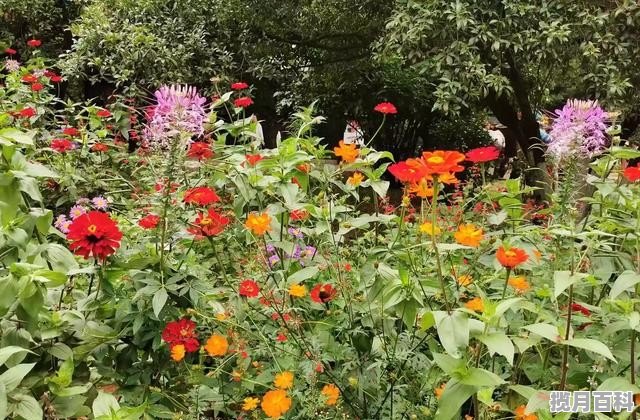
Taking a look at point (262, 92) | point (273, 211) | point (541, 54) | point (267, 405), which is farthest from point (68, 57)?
point (267, 405)

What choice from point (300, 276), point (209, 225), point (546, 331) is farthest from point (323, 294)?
point (546, 331)

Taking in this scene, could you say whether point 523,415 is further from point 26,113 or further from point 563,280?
point 26,113

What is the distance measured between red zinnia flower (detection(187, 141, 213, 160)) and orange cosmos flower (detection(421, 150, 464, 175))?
2.40ft

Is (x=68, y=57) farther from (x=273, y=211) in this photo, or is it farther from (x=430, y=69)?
(x=273, y=211)

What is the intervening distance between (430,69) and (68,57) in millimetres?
2958

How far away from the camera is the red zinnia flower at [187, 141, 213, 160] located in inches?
67.1

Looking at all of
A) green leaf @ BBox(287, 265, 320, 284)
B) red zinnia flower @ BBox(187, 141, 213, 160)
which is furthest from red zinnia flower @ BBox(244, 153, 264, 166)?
green leaf @ BBox(287, 265, 320, 284)

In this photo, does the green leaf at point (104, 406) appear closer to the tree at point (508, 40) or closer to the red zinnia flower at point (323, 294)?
the red zinnia flower at point (323, 294)

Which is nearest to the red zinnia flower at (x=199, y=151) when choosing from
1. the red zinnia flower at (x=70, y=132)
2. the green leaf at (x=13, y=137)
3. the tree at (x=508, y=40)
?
the green leaf at (x=13, y=137)

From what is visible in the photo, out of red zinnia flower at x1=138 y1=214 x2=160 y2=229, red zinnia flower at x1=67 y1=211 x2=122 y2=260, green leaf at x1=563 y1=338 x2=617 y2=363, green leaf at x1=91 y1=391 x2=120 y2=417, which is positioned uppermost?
red zinnia flower at x1=67 y1=211 x2=122 y2=260

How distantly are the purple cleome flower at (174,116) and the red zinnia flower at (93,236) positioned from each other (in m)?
0.26

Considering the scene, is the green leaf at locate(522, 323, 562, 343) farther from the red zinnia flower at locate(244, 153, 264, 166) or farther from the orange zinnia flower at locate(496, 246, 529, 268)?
the red zinnia flower at locate(244, 153, 264, 166)

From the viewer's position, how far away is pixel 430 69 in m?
3.83

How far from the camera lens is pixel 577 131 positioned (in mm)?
1583
